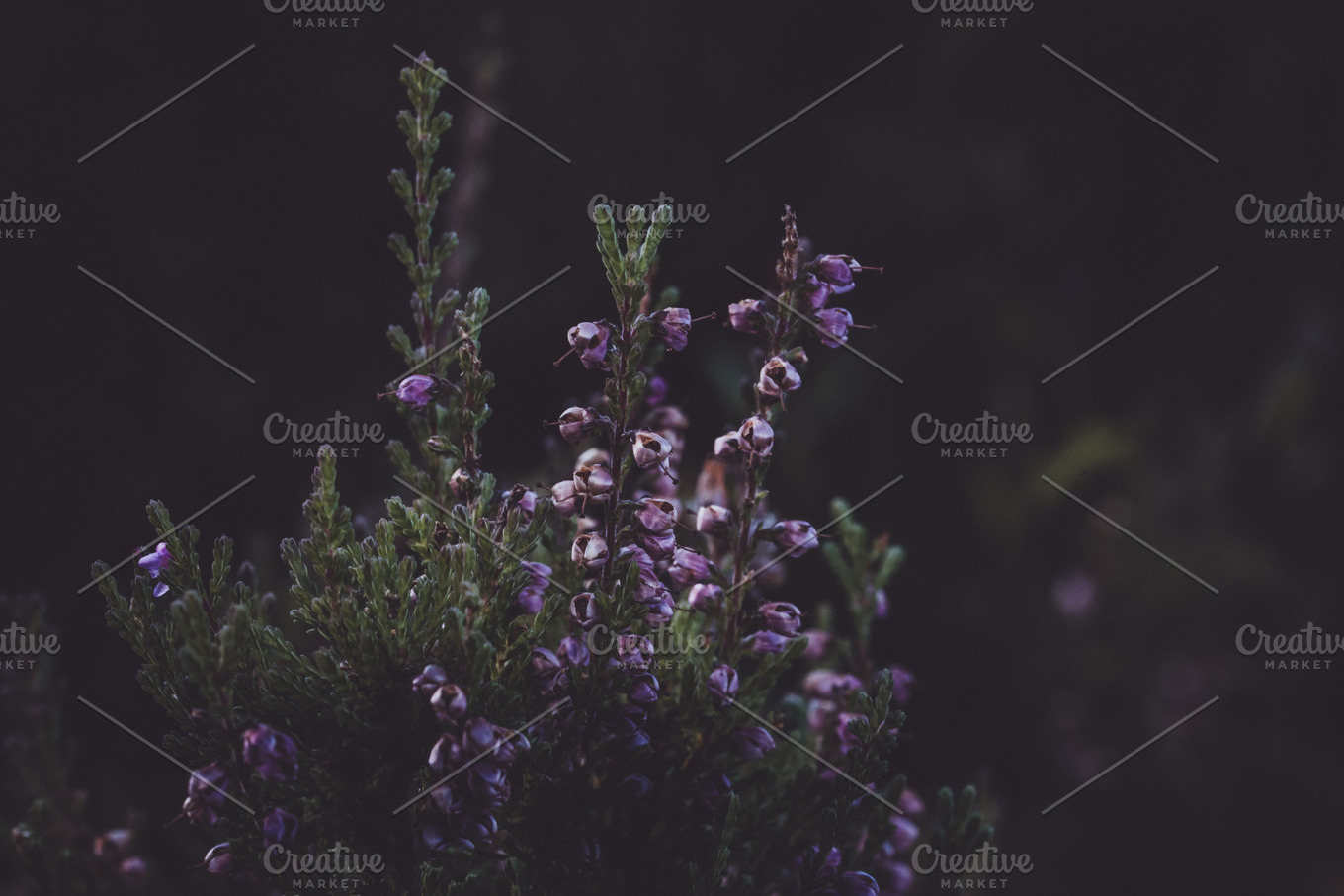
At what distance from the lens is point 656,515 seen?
92 cm

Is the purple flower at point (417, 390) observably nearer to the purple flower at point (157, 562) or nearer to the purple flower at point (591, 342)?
the purple flower at point (591, 342)

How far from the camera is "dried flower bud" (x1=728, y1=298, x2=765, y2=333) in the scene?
1.01 meters

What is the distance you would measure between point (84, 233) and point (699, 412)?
2.28 meters

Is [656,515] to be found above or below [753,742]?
above

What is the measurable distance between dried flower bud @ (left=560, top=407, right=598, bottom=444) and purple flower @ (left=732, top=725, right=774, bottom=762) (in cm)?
36

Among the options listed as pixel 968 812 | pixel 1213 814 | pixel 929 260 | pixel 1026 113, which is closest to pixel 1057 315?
Result: pixel 929 260

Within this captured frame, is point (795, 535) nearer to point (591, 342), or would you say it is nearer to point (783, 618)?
point (783, 618)

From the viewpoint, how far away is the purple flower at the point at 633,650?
888 millimetres

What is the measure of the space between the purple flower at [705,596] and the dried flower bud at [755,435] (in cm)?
16

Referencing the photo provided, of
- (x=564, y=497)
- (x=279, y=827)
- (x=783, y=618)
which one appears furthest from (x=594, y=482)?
(x=279, y=827)

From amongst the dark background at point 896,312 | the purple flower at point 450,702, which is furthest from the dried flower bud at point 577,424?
the dark background at point 896,312

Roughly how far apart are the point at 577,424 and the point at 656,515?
0.11 m

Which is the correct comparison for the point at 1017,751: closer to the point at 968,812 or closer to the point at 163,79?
the point at 968,812

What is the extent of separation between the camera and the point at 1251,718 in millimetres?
3551
